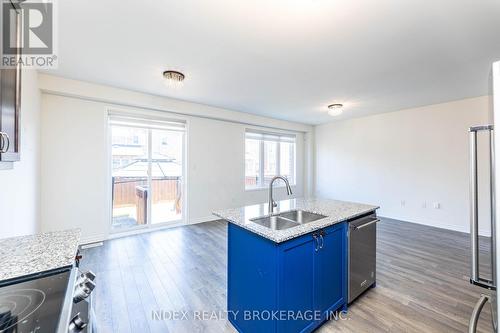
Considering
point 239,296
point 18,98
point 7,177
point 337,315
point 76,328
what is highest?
point 18,98

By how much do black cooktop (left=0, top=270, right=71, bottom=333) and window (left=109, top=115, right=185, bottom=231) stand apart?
341 centimetres

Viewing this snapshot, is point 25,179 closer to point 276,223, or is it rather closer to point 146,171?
point 146,171

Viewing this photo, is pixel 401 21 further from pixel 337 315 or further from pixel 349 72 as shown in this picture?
pixel 337 315

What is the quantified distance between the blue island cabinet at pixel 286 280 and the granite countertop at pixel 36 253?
3.54 feet

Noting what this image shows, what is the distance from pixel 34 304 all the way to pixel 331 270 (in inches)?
73.3

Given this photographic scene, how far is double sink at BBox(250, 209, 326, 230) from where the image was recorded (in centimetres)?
193

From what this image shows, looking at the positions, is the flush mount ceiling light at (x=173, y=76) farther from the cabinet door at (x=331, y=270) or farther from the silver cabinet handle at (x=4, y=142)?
the cabinet door at (x=331, y=270)

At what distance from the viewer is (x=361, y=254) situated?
210 cm

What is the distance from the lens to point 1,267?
95 cm

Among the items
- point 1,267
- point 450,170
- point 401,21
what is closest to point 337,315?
point 1,267

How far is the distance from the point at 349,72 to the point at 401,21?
103 cm

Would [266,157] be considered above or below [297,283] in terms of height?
above

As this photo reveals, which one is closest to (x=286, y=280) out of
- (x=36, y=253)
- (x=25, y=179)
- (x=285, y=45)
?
(x=36, y=253)

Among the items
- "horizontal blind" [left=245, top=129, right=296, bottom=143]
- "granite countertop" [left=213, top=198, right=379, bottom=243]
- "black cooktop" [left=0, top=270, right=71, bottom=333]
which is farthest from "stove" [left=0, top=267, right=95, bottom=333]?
"horizontal blind" [left=245, top=129, right=296, bottom=143]
